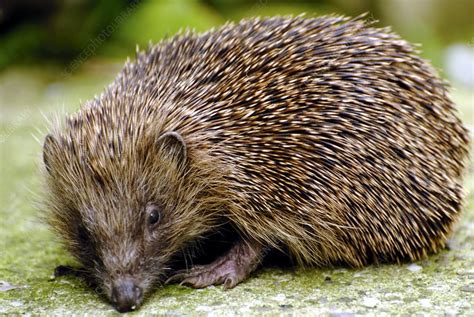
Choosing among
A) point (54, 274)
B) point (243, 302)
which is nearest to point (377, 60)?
point (243, 302)

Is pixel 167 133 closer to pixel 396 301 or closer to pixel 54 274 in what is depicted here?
pixel 54 274

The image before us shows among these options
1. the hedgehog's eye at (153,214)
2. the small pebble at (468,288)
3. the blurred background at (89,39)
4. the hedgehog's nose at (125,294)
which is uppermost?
the blurred background at (89,39)

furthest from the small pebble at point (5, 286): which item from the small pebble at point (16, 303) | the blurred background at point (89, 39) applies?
the blurred background at point (89, 39)

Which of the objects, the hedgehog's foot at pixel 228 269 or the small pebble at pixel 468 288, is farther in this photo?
the hedgehog's foot at pixel 228 269

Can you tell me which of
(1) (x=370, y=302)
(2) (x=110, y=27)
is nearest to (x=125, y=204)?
(1) (x=370, y=302)

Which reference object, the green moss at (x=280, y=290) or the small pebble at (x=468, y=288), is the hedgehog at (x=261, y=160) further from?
the small pebble at (x=468, y=288)

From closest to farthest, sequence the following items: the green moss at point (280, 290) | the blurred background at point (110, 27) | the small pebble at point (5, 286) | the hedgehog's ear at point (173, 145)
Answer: the green moss at point (280, 290)
the hedgehog's ear at point (173, 145)
the small pebble at point (5, 286)
the blurred background at point (110, 27)

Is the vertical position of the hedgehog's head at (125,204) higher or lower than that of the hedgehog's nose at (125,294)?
higher
